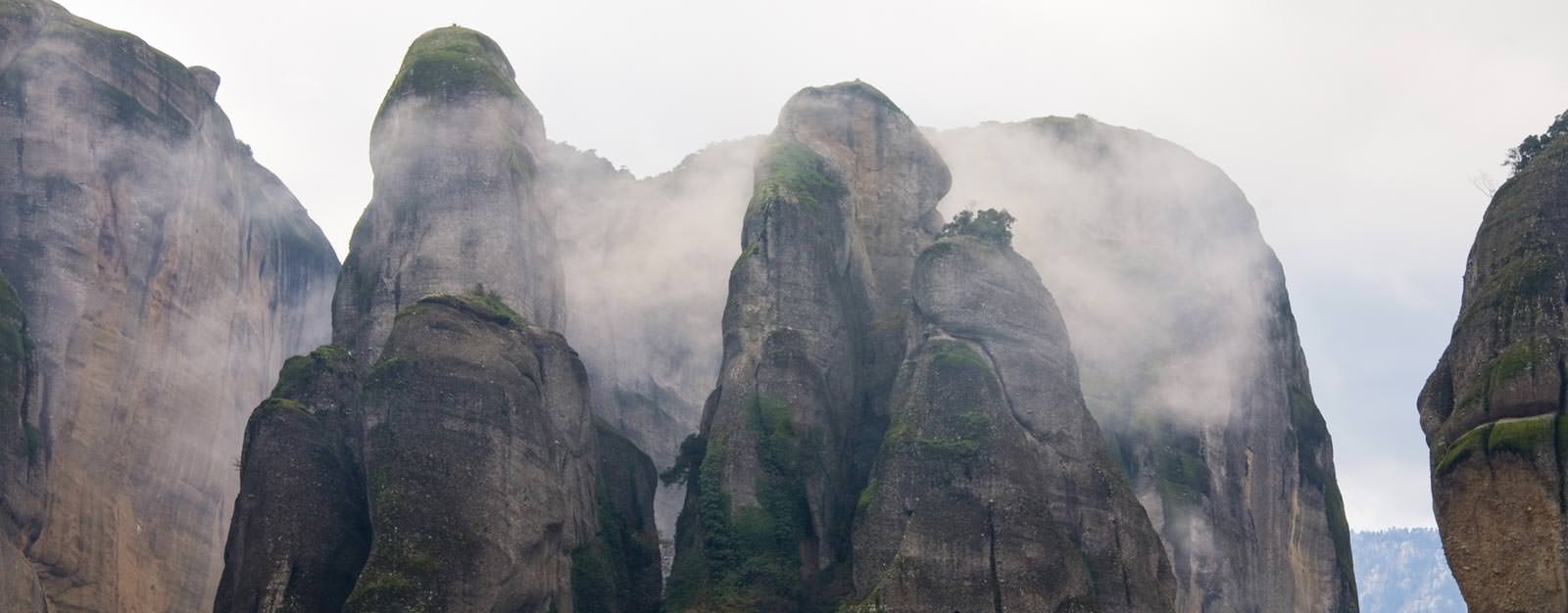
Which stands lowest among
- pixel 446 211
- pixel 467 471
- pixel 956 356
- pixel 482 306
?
pixel 467 471

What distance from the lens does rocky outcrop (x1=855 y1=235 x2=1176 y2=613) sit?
244ft

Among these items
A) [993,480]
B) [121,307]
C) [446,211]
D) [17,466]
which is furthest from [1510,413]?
[121,307]

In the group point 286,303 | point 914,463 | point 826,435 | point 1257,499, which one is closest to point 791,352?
point 826,435

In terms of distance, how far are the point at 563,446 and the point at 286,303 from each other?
1426 inches

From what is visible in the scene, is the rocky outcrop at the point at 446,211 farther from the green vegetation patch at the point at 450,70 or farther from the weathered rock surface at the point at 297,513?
the weathered rock surface at the point at 297,513

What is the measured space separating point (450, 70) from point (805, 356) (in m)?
20.1

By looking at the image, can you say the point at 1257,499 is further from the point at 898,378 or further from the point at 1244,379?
the point at 898,378

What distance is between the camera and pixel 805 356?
8444 cm

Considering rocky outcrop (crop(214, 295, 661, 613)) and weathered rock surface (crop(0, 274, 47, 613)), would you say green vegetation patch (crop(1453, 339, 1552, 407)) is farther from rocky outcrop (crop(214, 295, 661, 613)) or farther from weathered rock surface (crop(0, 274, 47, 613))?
weathered rock surface (crop(0, 274, 47, 613))

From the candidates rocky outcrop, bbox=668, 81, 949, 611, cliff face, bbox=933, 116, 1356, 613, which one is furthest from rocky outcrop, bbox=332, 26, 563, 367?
cliff face, bbox=933, 116, 1356, 613

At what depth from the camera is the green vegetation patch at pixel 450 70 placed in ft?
296

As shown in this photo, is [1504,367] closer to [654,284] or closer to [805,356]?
[805,356]

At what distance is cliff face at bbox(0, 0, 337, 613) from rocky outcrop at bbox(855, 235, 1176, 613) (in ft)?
105

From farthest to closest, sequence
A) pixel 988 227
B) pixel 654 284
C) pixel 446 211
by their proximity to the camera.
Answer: pixel 654 284, pixel 988 227, pixel 446 211
